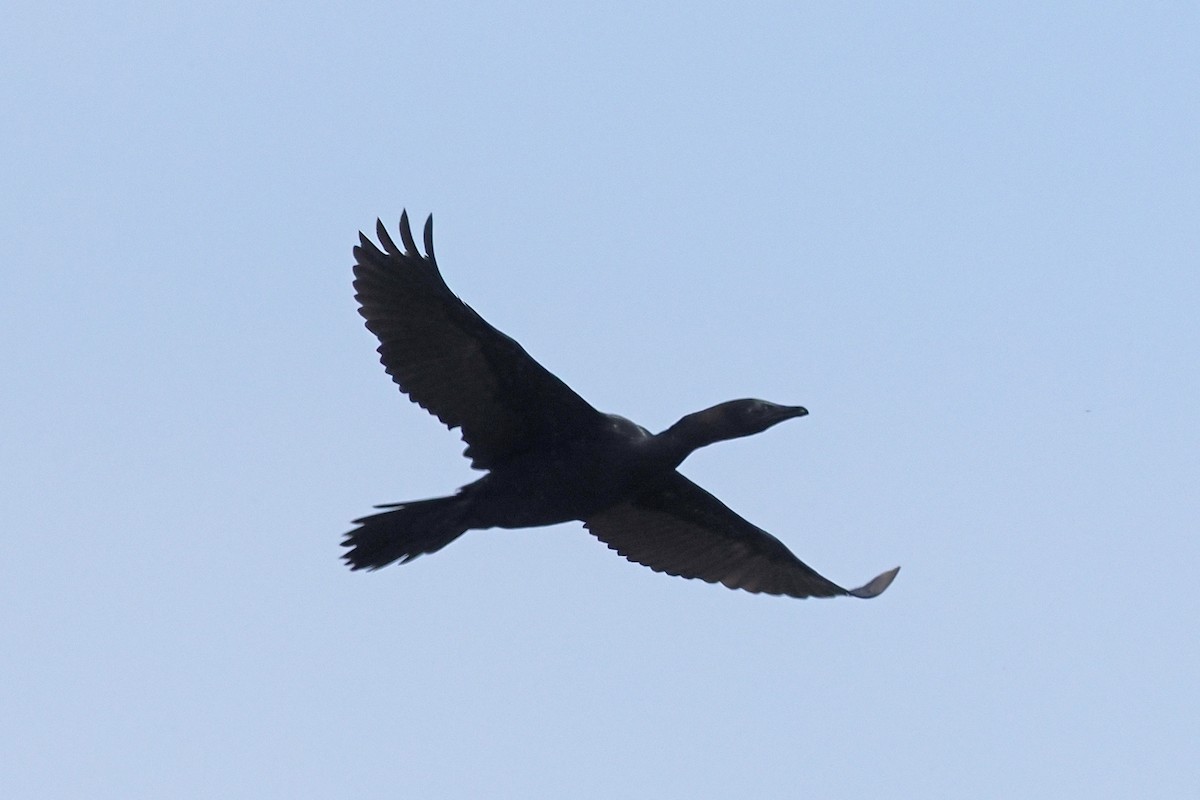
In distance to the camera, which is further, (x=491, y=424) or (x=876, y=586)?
(x=876, y=586)

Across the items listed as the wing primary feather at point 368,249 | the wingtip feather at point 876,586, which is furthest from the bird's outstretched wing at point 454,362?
the wingtip feather at point 876,586

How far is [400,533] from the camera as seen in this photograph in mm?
10102

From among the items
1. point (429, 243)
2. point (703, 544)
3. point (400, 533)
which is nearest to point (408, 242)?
point (429, 243)

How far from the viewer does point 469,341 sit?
33.9 ft

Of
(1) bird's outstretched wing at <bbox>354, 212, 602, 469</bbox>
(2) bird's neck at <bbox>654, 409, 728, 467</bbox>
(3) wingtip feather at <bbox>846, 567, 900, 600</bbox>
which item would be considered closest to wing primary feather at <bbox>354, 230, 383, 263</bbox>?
(1) bird's outstretched wing at <bbox>354, 212, 602, 469</bbox>

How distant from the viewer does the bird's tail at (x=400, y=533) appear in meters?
10.1

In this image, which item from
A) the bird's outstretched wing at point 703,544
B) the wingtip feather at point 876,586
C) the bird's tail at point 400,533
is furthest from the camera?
the wingtip feather at point 876,586

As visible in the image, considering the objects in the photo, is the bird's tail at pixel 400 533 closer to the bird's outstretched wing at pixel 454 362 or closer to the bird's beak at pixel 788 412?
the bird's outstretched wing at pixel 454 362

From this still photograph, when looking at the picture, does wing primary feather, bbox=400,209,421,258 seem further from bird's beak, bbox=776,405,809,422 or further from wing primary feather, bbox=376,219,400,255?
bird's beak, bbox=776,405,809,422

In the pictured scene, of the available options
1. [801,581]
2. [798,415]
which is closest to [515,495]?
[798,415]

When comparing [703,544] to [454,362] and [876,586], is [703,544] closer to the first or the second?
[876,586]

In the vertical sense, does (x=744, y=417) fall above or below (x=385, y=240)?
below

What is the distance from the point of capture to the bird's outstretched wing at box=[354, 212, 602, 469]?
1023 centimetres

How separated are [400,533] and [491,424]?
96 cm
